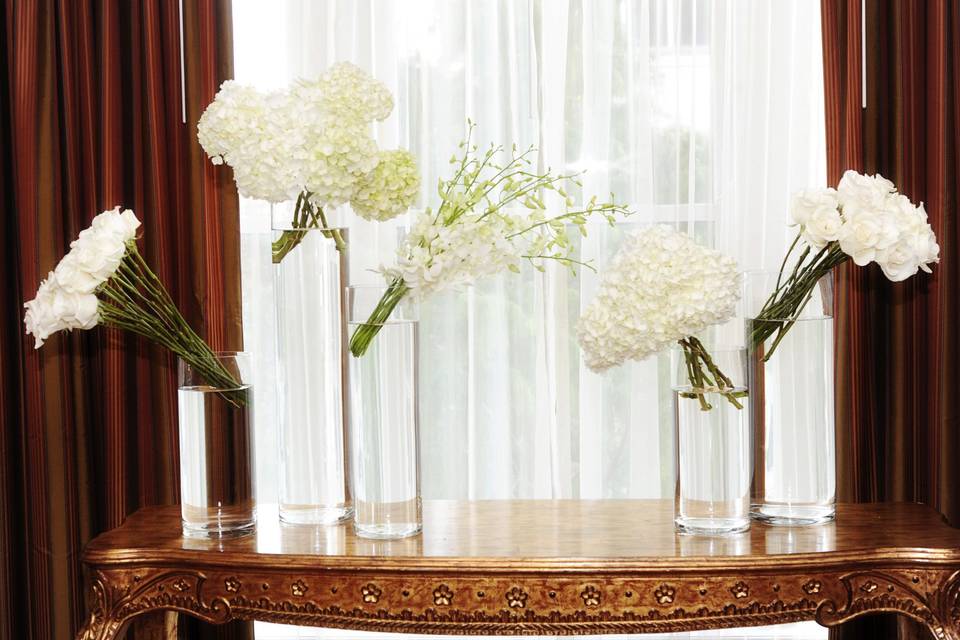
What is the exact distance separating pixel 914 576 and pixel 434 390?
1.17m

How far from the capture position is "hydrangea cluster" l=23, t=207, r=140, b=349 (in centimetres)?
170

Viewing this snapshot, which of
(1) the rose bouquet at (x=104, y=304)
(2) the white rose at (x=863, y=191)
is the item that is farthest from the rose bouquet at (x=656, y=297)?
(1) the rose bouquet at (x=104, y=304)

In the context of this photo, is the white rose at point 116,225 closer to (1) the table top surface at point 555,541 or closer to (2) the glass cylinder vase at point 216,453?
(2) the glass cylinder vase at point 216,453

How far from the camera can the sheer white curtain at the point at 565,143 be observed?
7.76 feet

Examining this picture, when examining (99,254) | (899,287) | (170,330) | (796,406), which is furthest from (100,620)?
(899,287)

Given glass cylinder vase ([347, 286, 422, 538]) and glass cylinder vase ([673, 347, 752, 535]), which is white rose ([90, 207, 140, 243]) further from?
glass cylinder vase ([673, 347, 752, 535])

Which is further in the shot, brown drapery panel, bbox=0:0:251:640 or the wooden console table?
brown drapery panel, bbox=0:0:251:640

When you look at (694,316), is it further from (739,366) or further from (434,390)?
(434,390)

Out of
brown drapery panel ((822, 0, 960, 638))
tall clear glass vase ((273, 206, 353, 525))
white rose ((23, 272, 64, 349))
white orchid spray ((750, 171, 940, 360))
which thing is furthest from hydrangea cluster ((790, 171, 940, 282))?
white rose ((23, 272, 64, 349))

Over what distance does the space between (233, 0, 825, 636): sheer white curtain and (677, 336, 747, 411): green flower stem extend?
2.14ft

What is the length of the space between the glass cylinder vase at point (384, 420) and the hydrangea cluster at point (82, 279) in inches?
15.5

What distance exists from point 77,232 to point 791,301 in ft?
5.27

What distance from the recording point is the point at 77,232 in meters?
2.44

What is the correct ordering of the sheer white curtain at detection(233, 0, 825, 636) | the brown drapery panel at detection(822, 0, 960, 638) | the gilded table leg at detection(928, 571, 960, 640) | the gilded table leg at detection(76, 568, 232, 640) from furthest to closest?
the sheer white curtain at detection(233, 0, 825, 636) < the brown drapery panel at detection(822, 0, 960, 638) < the gilded table leg at detection(76, 568, 232, 640) < the gilded table leg at detection(928, 571, 960, 640)
